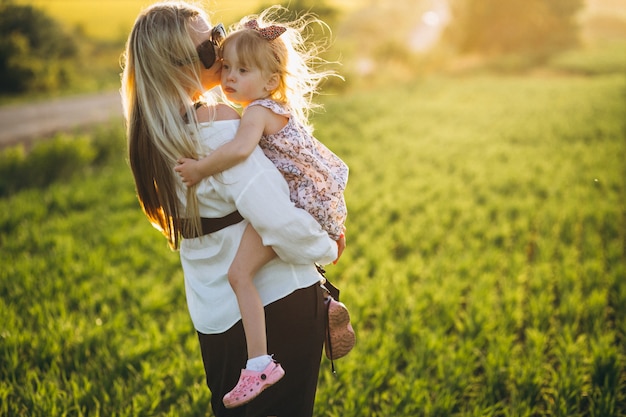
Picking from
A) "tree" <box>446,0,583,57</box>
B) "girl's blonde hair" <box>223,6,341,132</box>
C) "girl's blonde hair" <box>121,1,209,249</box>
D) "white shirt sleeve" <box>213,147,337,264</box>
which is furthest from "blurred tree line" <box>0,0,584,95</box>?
"white shirt sleeve" <box>213,147,337,264</box>

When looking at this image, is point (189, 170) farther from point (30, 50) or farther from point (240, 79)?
point (30, 50)

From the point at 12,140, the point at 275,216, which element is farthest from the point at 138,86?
the point at 12,140

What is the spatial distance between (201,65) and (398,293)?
286cm

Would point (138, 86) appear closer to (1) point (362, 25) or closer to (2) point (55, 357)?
(2) point (55, 357)

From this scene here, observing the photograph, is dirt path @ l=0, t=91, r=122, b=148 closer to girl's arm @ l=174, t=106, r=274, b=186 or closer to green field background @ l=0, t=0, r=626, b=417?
green field background @ l=0, t=0, r=626, b=417

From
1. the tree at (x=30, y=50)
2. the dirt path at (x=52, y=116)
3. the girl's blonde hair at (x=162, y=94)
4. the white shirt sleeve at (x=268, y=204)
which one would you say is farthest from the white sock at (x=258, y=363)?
the tree at (x=30, y=50)

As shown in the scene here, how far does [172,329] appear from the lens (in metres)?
3.32

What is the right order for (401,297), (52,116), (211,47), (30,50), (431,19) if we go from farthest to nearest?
(431,19) < (30,50) < (52,116) < (401,297) < (211,47)

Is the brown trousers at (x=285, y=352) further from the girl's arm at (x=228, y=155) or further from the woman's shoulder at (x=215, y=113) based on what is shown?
the woman's shoulder at (x=215, y=113)

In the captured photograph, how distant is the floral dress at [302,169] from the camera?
59.1 inches

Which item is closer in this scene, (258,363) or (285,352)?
(258,363)

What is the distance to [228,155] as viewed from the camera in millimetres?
1339

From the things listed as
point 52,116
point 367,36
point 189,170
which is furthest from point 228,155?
point 367,36

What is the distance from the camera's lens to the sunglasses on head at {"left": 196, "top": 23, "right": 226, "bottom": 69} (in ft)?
4.79
